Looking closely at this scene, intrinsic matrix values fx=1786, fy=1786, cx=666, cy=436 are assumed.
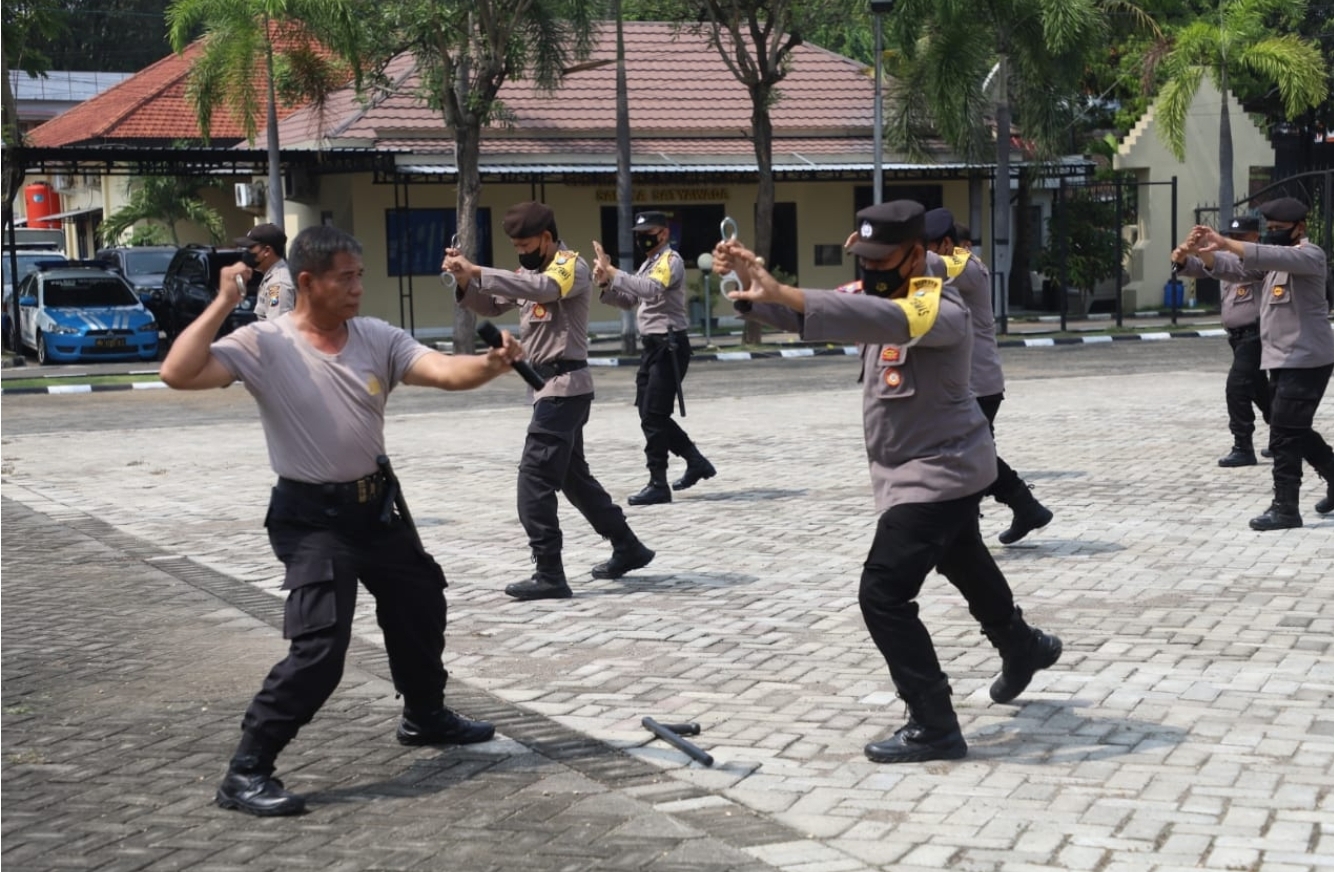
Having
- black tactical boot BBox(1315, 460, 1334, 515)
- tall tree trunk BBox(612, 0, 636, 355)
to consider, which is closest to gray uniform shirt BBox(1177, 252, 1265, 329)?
black tactical boot BBox(1315, 460, 1334, 515)

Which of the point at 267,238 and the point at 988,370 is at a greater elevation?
the point at 267,238

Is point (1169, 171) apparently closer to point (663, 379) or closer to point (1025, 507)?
point (663, 379)

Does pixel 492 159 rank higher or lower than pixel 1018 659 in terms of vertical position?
higher

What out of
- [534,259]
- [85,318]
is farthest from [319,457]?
[85,318]

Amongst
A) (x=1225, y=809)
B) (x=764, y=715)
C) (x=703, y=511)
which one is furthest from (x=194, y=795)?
(x=703, y=511)

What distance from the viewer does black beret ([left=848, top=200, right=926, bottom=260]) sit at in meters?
5.57

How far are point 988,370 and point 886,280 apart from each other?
414 cm

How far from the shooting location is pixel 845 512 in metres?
11.3

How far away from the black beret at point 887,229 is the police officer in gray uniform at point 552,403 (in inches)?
113

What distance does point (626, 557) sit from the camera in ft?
29.8

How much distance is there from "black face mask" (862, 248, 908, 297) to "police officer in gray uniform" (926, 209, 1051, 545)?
317 centimetres

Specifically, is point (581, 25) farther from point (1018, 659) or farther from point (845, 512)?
point (1018, 659)

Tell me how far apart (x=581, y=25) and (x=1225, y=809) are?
2288 cm

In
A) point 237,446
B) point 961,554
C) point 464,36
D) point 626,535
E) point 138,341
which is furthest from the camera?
point 138,341
